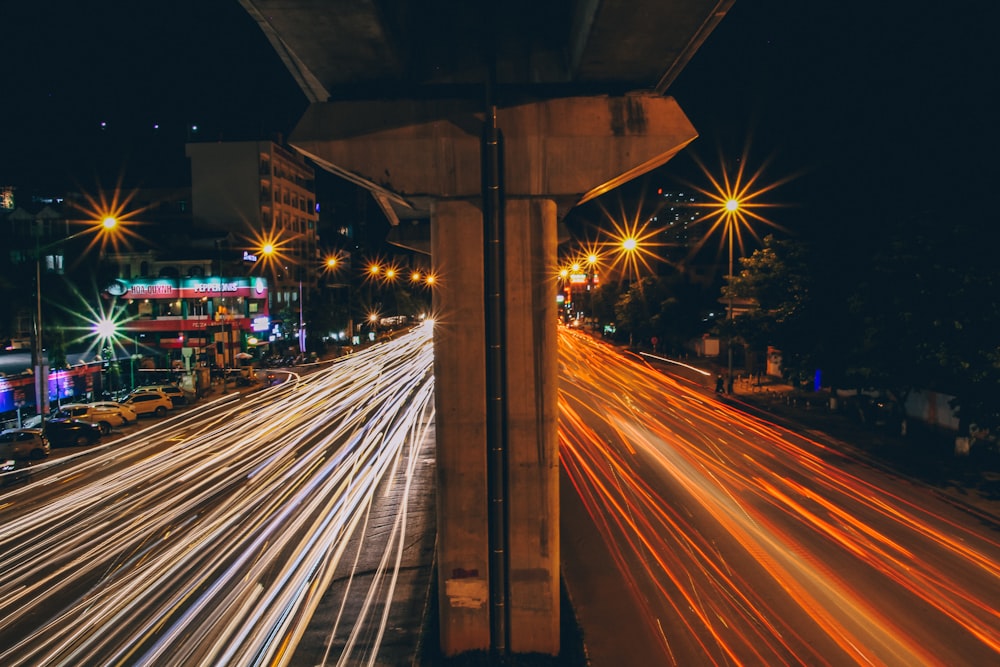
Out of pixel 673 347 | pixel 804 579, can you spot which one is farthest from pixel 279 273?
pixel 804 579

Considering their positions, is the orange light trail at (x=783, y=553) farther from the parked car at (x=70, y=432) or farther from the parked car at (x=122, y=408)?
the parked car at (x=122, y=408)

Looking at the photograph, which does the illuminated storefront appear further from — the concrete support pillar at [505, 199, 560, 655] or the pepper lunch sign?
the concrete support pillar at [505, 199, 560, 655]

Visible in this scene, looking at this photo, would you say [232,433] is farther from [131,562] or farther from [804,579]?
[804,579]

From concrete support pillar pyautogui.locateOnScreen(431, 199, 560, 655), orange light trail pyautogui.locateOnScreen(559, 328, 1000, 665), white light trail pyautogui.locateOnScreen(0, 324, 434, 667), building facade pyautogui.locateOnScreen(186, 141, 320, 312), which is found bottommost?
orange light trail pyautogui.locateOnScreen(559, 328, 1000, 665)

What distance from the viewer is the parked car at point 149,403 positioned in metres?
29.0

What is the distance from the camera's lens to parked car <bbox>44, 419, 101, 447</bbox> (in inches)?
Result: 907

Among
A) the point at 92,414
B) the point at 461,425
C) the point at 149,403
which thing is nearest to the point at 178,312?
the point at 149,403

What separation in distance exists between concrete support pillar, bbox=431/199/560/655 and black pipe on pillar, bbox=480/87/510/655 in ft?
0.28

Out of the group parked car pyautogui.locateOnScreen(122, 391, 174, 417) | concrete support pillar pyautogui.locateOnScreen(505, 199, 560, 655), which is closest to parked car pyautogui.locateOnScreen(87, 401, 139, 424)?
parked car pyautogui.locateOnScreen(122, 391, 174, 417)

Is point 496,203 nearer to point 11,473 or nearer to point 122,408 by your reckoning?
point 11,473

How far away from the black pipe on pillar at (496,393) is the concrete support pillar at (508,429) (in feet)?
0.28

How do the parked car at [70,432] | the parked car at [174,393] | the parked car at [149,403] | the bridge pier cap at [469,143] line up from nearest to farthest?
the bridge pier cap at [469,143] → the parked car at [70,432] → the parked car at [149,403] → the parked car at [174,393]

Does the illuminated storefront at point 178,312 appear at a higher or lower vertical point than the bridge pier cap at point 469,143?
lower

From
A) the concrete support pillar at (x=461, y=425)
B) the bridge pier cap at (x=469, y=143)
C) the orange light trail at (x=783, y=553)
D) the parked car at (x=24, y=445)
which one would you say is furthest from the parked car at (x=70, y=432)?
the concrete support pillar at (x=461, y=425)
